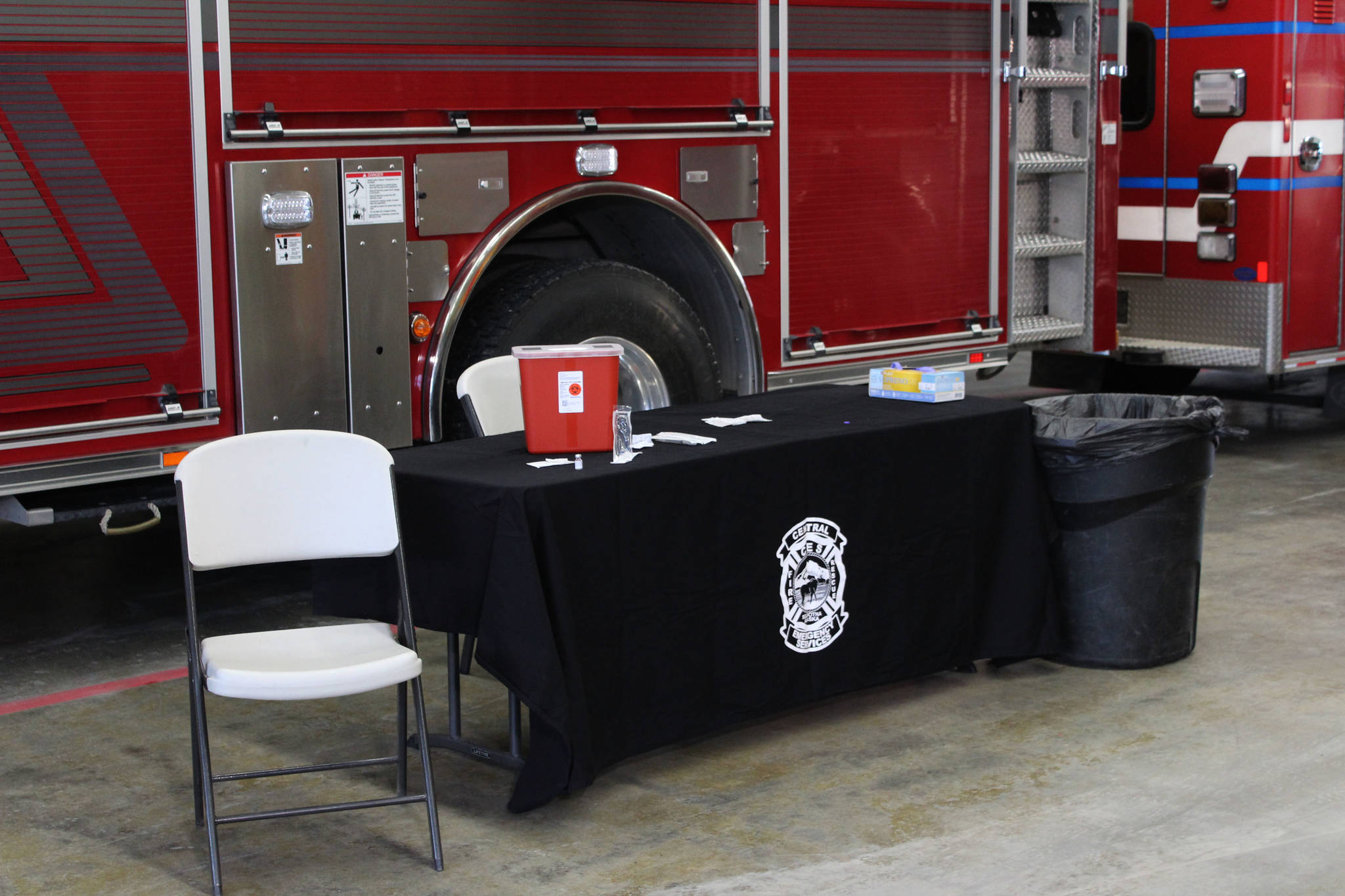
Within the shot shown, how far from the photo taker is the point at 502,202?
566 cm

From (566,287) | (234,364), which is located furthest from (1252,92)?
(234,364)

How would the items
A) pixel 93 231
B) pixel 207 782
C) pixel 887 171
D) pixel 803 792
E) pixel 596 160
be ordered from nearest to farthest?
pixel 207 782, pixel 803 792, pixel 93 231, pixel 596 160, pixel 887 171

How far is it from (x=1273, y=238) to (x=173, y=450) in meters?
5.40

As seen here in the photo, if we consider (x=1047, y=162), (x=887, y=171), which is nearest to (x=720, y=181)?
(x=887, y=171)

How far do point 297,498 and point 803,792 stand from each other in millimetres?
1405

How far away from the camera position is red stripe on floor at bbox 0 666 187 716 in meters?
5.01

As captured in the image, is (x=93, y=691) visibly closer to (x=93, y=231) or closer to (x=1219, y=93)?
(x=93, y=231)

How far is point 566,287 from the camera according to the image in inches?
235

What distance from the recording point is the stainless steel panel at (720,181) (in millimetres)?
6137

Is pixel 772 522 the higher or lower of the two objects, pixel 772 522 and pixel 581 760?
the higher

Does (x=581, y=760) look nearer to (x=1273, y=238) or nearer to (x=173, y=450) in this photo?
(x=173, y=450)

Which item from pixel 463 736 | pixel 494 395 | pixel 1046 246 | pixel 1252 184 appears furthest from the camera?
pixel 1252 184

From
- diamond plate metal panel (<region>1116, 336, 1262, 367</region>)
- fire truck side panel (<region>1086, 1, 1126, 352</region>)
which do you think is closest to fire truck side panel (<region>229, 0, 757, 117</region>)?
fire truck side panel (<region>1086, 1, 1126, 352</region>)

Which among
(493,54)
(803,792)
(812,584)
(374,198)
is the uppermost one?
(493,54)
